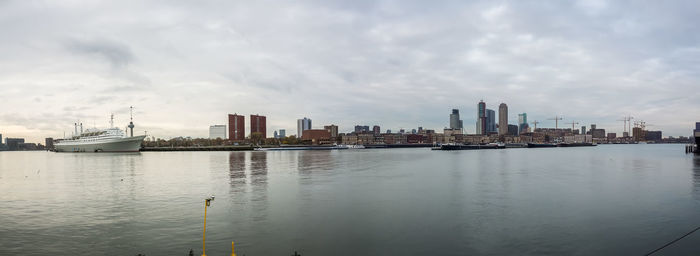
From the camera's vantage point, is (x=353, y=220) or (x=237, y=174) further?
(x=237, y=174)

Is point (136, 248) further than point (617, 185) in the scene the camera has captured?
No

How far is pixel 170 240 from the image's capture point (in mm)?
Result: 19875

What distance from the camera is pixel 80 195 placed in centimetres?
3691

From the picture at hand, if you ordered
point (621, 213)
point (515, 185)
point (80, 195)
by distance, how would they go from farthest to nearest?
point (515, 185) → point (80, 195) → point (621, 213)

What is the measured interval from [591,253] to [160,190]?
3796 cm

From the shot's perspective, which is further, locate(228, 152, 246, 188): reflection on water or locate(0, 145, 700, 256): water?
locate(228, 152, 246, 188): reflection on water

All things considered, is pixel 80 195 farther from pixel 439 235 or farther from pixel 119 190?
pixel 439 235

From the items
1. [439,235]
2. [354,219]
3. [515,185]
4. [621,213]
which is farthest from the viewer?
[515,185]

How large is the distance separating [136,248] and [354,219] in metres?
12.6

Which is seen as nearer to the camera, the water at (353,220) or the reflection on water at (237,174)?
the water at (353,220)

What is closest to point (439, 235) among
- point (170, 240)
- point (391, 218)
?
point (391, 218)

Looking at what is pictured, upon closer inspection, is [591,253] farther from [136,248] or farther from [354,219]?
[136,248]

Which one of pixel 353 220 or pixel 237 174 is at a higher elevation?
pixel 353 220

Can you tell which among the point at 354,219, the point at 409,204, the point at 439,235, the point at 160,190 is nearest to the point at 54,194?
the point at 160,190
